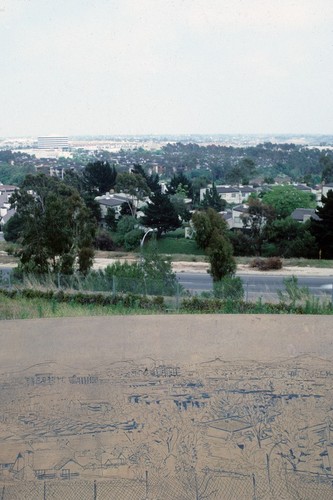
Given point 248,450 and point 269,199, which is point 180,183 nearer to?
point 269,199

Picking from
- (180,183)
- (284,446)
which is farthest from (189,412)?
(180,183)

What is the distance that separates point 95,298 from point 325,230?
32.2ft

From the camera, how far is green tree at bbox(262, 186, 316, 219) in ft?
69.7

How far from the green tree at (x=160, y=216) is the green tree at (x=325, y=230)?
4.83 m

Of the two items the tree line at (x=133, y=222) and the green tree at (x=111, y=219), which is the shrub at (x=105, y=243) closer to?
the tree line at (x=133, y=222)

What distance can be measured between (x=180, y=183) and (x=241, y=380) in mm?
22235

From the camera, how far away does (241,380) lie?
13.3 feet

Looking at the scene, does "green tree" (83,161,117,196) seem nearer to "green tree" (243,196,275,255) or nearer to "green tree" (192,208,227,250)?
"green tree" (243,196,275,255)

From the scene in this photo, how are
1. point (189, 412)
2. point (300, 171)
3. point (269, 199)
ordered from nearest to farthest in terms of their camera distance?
point (189, 412), point (269, 199), point (300, 171)

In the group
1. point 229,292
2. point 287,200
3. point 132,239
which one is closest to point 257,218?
point 287,200

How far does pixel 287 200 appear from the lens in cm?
2178

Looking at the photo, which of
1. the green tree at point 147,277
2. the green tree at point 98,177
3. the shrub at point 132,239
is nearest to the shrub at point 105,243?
the shrub at point 132,239

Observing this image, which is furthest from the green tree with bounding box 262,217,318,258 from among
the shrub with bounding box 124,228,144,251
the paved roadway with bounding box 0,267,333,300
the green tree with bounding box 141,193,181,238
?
the paved roadway with bounding box 0,267,333,300

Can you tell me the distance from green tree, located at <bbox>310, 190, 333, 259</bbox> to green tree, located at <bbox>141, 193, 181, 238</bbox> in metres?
4.83
